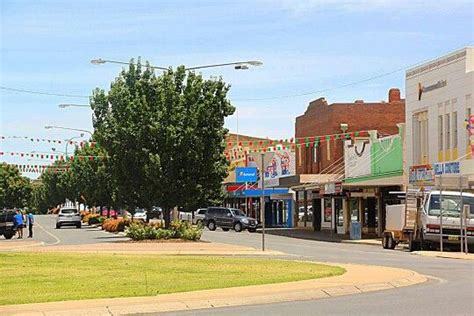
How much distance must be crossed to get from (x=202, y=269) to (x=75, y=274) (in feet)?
10.1

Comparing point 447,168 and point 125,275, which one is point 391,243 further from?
point 125,275

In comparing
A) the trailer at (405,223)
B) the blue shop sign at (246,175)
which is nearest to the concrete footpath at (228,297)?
the trailer at (405,223)

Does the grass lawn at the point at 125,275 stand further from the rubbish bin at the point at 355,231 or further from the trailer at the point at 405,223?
the rubbish bin at the point at 355,231

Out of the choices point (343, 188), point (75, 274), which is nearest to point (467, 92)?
point (343, 188)

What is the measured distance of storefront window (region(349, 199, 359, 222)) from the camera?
54888 mm

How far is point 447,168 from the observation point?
126 feet

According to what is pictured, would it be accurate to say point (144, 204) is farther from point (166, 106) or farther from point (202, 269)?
point (202, 269)

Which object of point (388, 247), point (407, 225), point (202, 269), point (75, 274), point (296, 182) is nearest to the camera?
point (75, 274)

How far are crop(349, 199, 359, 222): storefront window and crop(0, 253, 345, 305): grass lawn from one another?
106ft

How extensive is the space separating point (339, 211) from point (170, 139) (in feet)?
82.5

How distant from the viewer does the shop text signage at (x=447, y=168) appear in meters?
37.5

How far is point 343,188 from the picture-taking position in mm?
51156

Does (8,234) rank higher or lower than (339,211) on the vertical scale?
lower

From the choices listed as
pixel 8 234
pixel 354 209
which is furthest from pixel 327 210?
pixel 8 234
